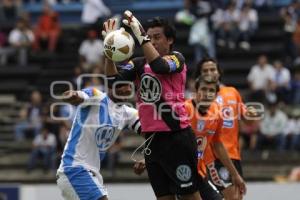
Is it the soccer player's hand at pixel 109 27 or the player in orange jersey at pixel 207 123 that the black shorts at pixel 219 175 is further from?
the soccer player's hand at pixel 109 27

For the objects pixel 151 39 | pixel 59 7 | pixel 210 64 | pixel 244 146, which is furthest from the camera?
pixel 59 7

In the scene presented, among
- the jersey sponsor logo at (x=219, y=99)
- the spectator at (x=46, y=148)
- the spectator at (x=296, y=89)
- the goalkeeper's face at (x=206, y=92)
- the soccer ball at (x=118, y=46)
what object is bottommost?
the spectator at (x=46, y=148)

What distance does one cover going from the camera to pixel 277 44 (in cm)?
1964

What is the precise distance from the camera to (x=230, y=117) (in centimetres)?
975

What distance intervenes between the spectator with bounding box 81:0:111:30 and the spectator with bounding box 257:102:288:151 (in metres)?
5.19

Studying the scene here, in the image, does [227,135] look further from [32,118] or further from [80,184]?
[32,118]

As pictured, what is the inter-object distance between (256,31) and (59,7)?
5806 mm

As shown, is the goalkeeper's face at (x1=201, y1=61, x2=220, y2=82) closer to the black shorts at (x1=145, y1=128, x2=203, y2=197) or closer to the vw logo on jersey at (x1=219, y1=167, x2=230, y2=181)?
the vw logo on jersey at (x1=219, y1=167, x2=230, y2=181)

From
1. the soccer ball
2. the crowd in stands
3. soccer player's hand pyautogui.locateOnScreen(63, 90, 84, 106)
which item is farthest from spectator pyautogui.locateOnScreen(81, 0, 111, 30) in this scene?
the soccer ball

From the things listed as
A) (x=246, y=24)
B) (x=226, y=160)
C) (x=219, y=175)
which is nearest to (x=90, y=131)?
(x=226, y=160)

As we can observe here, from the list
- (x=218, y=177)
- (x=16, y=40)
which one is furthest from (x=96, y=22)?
(x=218, y=177)

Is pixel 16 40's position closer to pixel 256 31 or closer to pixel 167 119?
pixel 256 31

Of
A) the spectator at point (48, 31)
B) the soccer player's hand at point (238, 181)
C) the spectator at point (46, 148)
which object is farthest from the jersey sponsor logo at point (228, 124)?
the spectator at point (48, 31)

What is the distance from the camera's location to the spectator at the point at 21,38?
20.2 meters
